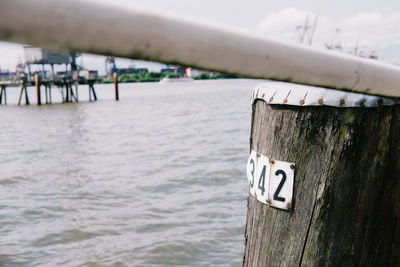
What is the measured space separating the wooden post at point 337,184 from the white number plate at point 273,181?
2 centimetres

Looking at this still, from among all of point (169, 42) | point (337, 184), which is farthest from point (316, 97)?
point (169, 42)

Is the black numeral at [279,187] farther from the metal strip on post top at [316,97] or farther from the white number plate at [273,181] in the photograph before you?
the metal strip on post top at [316,97]

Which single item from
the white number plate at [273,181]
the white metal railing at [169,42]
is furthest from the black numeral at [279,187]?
the white metal railing at [169,42]

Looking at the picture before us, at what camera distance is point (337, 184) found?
1.40 m

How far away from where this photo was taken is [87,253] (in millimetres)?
5973

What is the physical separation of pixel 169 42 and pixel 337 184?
90cm

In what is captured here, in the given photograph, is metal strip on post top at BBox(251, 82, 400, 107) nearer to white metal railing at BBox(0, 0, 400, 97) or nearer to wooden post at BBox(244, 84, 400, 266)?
wooden post at BBox(244, 84, 400, 266)

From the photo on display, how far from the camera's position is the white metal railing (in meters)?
0.63

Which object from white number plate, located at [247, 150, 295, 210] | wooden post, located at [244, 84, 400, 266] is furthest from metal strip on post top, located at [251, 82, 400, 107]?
white number plate, located at [247, 150, 295, 210]

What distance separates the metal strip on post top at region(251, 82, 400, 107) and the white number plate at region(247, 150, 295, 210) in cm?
23

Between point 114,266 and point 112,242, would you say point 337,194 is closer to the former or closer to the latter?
point 114,266

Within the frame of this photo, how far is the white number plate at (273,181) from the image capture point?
1472 mm

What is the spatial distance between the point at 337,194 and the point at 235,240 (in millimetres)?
4958

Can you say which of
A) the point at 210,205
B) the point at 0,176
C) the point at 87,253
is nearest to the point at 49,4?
the point at 87,253
